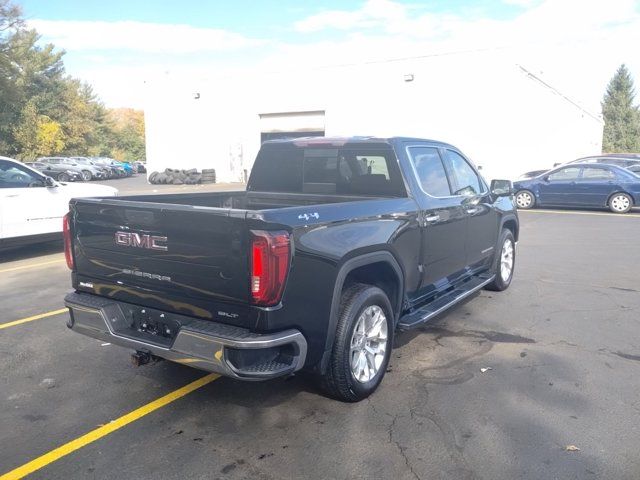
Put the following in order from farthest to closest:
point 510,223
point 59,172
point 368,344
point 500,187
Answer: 1. point 59,172
2. point 510,223
3. point 500,187
4. point 368,344

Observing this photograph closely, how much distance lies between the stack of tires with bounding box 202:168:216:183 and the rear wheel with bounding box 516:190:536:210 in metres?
17.7

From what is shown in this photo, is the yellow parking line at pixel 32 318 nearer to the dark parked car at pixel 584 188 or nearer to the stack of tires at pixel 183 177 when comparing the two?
the dark parked car at pixel 584 188

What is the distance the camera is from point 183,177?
99.3 feet

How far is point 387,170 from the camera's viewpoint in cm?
484

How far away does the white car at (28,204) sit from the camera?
893cm

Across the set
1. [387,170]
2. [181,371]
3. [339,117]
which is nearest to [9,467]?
[181,371]

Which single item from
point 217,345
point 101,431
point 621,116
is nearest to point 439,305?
point 217,345

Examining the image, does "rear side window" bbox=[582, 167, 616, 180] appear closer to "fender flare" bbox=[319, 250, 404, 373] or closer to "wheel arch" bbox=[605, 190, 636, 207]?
"wheel arch" bbox=[605, 190, 636, 207]

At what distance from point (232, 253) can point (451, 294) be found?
9.02 feet

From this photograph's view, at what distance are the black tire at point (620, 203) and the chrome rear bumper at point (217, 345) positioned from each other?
16.0 meters

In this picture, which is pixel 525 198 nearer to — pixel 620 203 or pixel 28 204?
pixel 620 203

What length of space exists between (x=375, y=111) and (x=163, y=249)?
2371cm

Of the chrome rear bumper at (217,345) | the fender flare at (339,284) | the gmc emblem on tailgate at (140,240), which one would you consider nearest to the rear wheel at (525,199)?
the fender flare at (339,284)

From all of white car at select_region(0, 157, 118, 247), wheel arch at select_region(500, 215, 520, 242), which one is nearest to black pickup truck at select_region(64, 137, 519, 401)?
wheel arch at select_region(500, 215, 520, 242)
